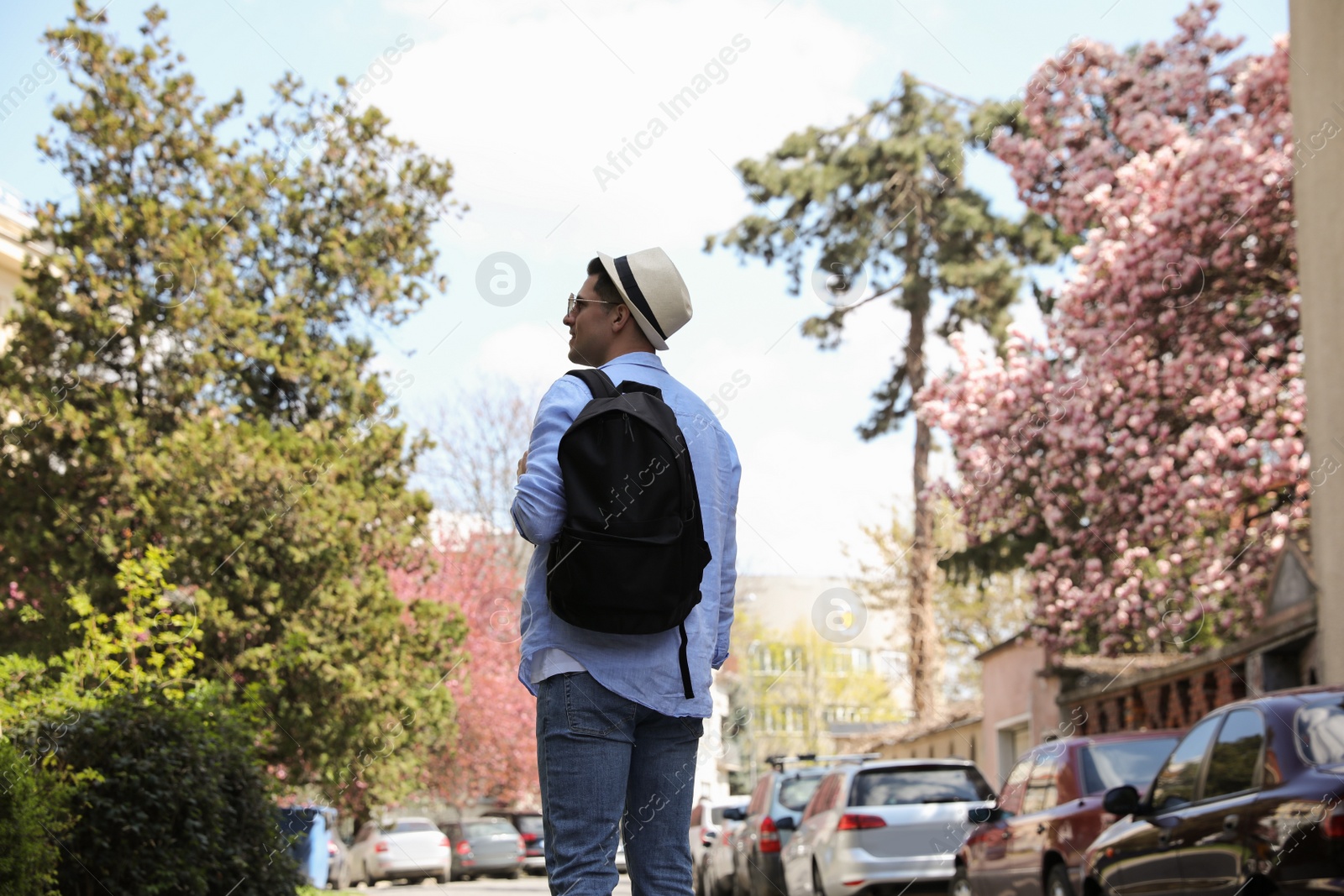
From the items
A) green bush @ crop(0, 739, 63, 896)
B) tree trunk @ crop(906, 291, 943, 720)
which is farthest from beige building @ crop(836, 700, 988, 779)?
green bush @ crop(0, 739, 63, 896)

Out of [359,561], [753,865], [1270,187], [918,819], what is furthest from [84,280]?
[1270,187]

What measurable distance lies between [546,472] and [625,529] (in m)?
0.21

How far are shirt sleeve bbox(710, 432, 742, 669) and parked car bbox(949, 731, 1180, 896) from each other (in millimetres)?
6736

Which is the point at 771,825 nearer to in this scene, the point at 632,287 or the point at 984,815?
the point at 984,815

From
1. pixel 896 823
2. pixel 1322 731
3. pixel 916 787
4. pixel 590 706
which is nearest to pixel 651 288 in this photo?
pixel 590 706

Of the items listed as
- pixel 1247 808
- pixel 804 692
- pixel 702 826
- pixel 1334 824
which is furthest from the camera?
pixel 804 692

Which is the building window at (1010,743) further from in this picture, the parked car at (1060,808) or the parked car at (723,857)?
the parked car at (1060,808)

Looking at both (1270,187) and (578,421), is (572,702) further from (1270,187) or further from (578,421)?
(1270,187)

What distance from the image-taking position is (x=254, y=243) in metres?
19.0

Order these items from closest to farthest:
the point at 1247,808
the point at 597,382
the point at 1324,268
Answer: the point at 597,382
the point at 1247,808
the point at 1324,268

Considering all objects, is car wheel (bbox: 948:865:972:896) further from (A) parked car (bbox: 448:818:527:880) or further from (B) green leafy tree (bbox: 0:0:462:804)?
(A) parked car (bbox: 448:818:527:880)

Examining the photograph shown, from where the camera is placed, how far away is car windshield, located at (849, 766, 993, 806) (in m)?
13.1

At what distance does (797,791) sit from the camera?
1684cm

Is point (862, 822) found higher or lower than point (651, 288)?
lower
